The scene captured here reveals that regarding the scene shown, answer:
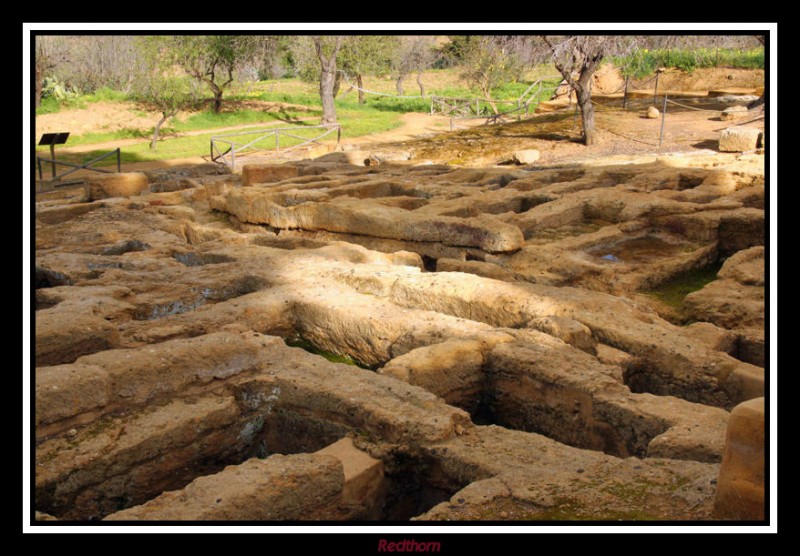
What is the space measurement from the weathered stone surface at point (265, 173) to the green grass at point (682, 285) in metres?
9.15

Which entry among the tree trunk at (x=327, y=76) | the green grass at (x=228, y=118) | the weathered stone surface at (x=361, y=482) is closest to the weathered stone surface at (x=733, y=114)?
the tree trunk at (x=327, y=76)

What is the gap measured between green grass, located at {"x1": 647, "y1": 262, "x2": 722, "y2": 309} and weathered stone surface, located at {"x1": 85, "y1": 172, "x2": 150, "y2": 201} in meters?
10.8

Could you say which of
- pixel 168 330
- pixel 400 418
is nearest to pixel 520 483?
pixel 400 418

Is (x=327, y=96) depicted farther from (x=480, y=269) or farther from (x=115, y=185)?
(x=480, y=269)

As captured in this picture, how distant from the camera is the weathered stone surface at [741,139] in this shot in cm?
1567

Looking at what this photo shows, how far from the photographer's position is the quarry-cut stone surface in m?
3.74

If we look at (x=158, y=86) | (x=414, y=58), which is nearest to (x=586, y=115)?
(x=158, y=86)

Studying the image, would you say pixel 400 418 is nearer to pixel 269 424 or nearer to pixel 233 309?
pixel 269 424

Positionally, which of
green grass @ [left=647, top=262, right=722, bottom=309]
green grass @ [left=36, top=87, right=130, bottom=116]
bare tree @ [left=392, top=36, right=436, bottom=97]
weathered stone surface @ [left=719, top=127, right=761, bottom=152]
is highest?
bare tree @ [left=392, top=36, right=436, bottom=97]

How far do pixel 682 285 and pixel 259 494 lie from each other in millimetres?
6193

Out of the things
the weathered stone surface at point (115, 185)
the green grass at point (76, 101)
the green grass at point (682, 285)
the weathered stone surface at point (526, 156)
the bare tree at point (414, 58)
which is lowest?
the green grass at point (682, 285)

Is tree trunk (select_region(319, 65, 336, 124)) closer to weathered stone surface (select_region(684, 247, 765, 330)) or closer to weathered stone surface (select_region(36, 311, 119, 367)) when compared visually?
weathered stone surface (select_region(684, 247, 765, 330))

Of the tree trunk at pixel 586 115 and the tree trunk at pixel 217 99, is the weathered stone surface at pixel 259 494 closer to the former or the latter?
the tree trunk at pixel 586 115

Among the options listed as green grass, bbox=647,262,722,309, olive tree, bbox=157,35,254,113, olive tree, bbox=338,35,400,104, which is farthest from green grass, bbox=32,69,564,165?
green grass, bbox=647,262,722,309
